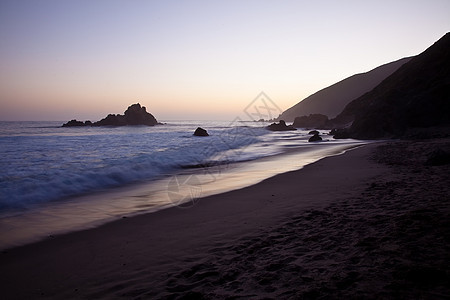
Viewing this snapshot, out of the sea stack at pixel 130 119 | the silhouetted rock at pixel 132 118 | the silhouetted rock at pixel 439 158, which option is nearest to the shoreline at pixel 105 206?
the silhouetted rock at pixel 439 158

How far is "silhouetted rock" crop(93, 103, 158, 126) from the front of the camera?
7881 cm

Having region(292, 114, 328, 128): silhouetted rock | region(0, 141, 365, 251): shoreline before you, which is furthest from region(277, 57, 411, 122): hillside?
region(0, 141, 365, 251): shoreline

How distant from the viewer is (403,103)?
85.7 feet

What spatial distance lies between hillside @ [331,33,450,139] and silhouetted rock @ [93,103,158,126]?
6851cm

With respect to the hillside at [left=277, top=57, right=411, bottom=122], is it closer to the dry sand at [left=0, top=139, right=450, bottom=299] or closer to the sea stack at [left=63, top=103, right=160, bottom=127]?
the sea stack at [left=63, top=103, right=160, bottom=127]

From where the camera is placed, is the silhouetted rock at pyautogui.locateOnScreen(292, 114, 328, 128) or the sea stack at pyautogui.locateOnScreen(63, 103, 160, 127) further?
the silhouetted rock at pyautogui.locateOnScreen(292, 114, 328, 128)

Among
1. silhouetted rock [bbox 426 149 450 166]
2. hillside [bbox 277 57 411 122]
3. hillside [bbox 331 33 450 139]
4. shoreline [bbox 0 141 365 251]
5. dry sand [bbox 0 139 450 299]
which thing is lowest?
shoreline [bbox 0 141 365 251]

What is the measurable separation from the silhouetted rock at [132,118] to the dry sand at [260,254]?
80723mm

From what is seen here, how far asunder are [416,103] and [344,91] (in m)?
151

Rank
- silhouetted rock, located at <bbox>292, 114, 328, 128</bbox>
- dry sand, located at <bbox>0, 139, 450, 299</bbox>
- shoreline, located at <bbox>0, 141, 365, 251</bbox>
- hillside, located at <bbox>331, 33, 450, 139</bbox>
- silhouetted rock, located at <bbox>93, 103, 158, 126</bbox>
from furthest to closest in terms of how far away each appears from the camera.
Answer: silhouetted rock, located at <bbox>292, 114, 328, 128</bbox>
silhouetted rock, located at <bbox>93, 103, 158, 126</bbox>
hillside, located at <bbox>331, 33, 450, 139</bbox>
shoreline, located at <bbox>0, 141, 365, 251</bbox>
dry sand, located at <bbox>0, 139, 450, 299</bbox>

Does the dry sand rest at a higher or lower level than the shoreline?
higher

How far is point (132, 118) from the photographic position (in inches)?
3354

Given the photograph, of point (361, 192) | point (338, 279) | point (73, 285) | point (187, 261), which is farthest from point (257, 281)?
point (361, 192)

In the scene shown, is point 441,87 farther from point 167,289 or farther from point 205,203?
point 167,289
